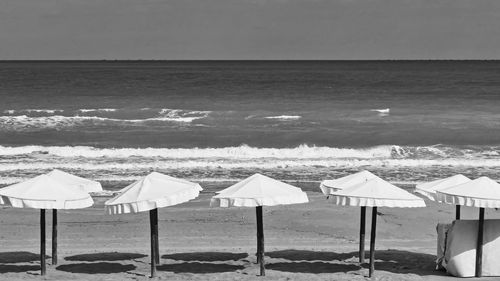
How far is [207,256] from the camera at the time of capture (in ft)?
52.2

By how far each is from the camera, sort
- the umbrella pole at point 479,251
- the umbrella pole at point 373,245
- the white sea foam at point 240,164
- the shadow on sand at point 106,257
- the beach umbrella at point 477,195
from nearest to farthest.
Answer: the beach umbrella at point 477,195 < the umbrella pole at point 479,251 < the umbrella pole at point 373,245 < the shadow on sand at point 106,257 < the white sea foam at point 240,164

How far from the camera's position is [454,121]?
44.8 meters

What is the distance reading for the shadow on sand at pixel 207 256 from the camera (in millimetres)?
15656

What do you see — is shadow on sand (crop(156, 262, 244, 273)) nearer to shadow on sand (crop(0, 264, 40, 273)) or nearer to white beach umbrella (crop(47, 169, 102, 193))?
white beach umbrella (crop(47, 169, 102, 193))

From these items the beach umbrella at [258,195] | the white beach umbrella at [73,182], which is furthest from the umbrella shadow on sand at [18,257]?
the beach umbrella at [258,195]

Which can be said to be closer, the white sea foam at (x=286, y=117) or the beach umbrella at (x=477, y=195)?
the beach umbrella at (x=477, y=195)

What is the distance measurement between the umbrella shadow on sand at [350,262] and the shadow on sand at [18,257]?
473cm

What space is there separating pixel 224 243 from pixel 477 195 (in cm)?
600

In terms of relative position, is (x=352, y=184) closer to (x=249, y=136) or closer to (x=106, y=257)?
(x=106, y=257)

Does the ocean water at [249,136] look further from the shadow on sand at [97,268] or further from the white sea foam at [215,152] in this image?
the shadow on sand at [97,268]

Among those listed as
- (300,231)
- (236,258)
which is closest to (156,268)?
(236,258)

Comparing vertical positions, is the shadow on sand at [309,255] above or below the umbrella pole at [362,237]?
below

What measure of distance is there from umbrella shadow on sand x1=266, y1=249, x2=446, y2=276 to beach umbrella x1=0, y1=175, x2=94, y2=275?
13.0ft

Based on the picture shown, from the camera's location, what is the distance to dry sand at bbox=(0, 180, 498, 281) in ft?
47.9
